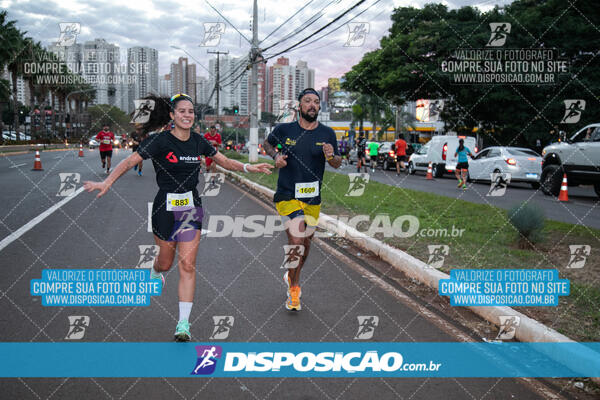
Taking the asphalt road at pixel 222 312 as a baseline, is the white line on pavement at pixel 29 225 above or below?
above

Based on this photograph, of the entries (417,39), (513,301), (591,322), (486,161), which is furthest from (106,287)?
(417,39)

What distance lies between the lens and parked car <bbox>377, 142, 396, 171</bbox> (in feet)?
102

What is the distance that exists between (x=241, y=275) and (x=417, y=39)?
30325 millimetres

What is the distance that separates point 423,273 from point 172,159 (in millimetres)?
3278

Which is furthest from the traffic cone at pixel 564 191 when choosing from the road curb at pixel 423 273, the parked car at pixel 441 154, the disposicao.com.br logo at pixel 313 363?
the disposicao.com.br logo at pixel 313 363

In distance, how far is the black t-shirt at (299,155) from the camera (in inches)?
201

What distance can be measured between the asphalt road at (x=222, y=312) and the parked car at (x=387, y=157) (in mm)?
23018

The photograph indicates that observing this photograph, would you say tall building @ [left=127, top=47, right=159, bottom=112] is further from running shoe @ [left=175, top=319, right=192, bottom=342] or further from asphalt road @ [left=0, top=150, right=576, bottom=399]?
running shoe @ [left=175, top=319, right=192, bottom=342]

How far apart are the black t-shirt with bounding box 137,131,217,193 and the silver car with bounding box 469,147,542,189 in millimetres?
17035

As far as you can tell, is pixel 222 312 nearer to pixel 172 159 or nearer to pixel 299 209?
pixel 299 209

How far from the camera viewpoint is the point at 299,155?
5.09 meters

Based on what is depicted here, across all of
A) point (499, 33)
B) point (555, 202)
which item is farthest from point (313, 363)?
point (499, 33)

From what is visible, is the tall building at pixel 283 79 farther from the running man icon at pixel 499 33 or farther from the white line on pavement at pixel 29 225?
the white line on pavement at pixel 29 225

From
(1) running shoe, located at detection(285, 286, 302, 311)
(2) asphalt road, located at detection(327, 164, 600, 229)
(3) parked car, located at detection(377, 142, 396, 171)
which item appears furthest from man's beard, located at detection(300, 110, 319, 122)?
(3) parked car, located at detection(377, 142, 396, 171)
